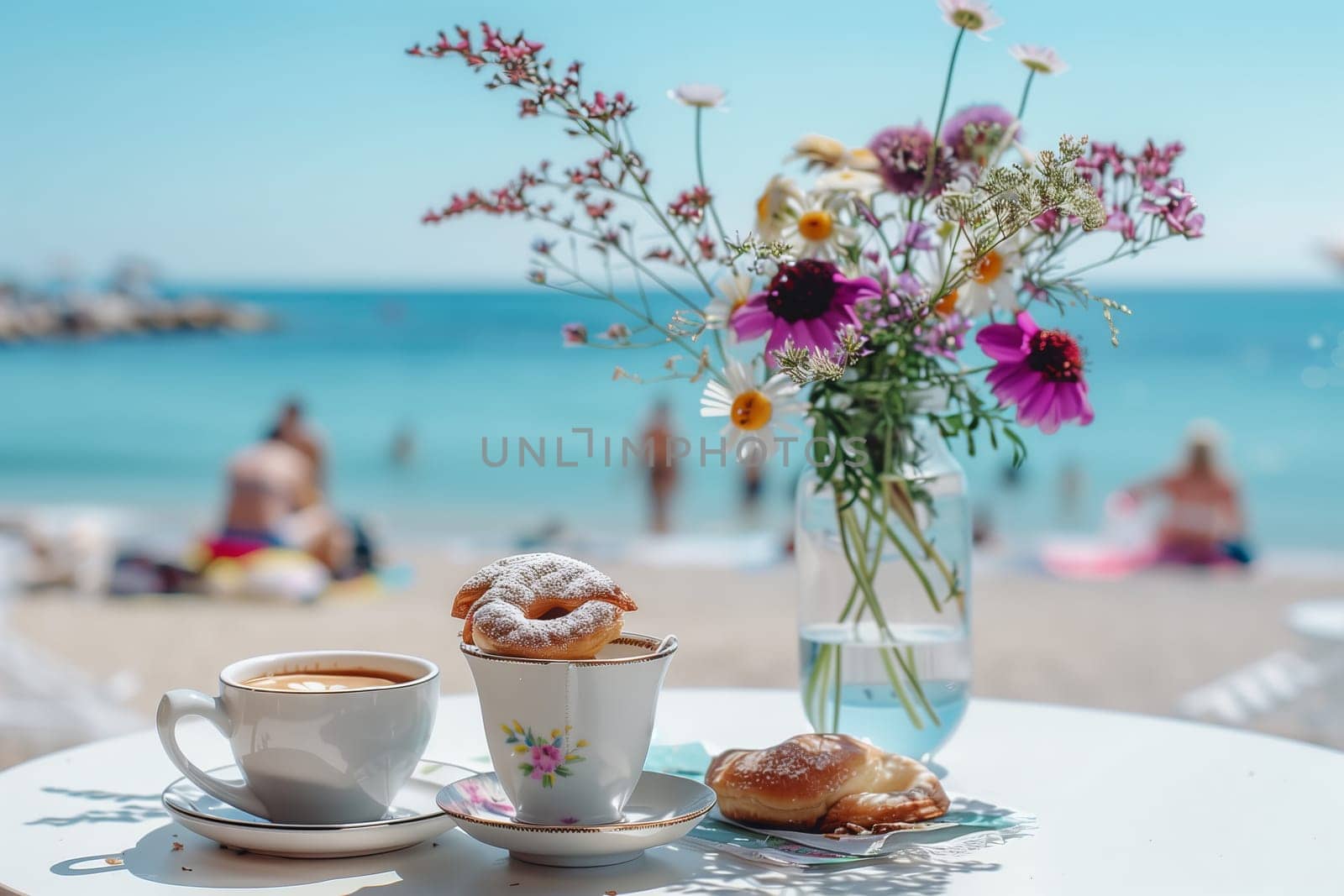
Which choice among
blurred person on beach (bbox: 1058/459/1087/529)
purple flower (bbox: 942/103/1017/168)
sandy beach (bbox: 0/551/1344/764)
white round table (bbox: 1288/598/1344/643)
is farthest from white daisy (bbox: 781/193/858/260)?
blurred person on beach (bbox: 1058/459/1087/529)

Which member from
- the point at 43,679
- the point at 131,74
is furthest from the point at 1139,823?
the point at 131,74

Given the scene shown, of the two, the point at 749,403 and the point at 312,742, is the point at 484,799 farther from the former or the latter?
the point at 749,403

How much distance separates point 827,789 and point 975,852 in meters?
0.11

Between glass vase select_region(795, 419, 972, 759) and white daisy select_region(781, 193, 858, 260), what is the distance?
165 mm

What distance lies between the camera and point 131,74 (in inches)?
1209

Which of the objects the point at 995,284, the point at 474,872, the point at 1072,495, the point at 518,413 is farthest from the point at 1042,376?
the point at 518,413

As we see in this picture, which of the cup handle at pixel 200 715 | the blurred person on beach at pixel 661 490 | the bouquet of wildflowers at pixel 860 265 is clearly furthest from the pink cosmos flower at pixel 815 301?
the blurred person on beach at pixel 661 490

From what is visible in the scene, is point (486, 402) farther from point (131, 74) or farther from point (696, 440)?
point (131, 74)

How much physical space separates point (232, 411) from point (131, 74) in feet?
45.0

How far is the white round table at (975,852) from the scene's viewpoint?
0.89 metres

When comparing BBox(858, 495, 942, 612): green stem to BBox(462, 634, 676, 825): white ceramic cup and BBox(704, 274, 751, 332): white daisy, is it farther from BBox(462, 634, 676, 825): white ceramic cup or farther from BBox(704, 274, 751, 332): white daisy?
BBox(462, 634, 676, 825): white ceramic cup

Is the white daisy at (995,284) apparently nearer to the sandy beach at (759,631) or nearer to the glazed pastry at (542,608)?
the glazed pastry at (542,608)

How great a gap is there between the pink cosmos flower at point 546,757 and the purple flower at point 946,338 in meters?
0.48

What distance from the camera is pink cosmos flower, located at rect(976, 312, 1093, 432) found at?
106 centimetres
